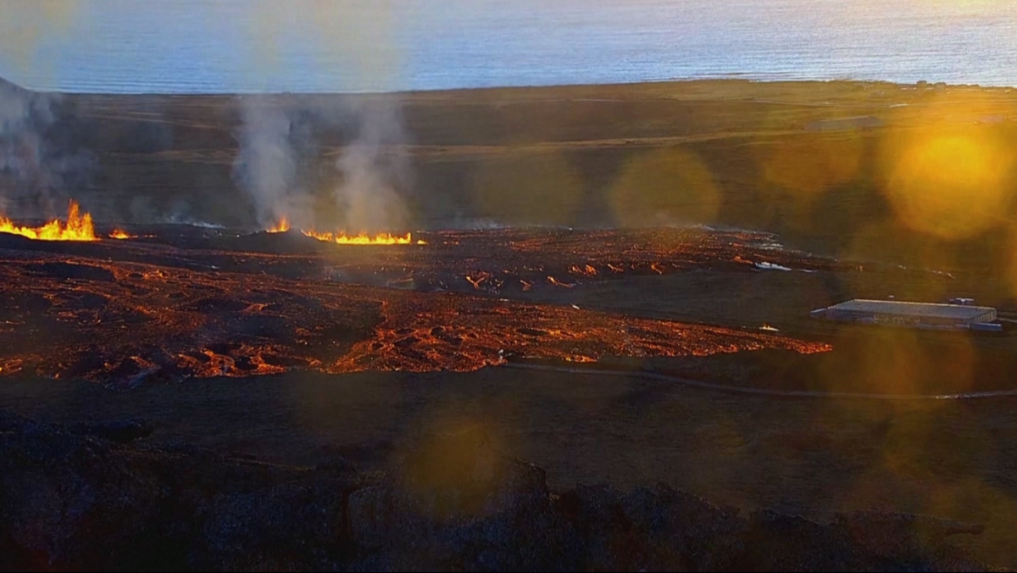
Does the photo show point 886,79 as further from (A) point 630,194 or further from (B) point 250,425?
(B) point 250,425

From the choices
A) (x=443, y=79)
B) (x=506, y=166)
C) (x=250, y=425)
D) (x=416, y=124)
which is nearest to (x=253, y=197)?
(x=506, y=166)

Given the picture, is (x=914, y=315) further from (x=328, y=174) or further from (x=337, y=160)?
(x=337, y=160)

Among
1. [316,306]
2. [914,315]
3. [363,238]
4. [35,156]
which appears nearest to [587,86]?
[35,156]

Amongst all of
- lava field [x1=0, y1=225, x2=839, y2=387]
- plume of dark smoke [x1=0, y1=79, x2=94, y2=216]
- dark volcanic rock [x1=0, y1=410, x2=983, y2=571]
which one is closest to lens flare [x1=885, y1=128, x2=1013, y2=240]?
lava field [x1=0, y1=225, x2=839, y2=387]

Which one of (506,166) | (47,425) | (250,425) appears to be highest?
(506,166)

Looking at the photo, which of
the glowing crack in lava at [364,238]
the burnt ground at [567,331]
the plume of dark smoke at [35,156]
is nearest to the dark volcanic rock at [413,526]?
the burnt ground at [567,331]

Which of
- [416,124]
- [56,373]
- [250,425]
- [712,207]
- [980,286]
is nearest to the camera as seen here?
[250,425]

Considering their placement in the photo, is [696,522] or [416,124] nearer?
[696,522]
